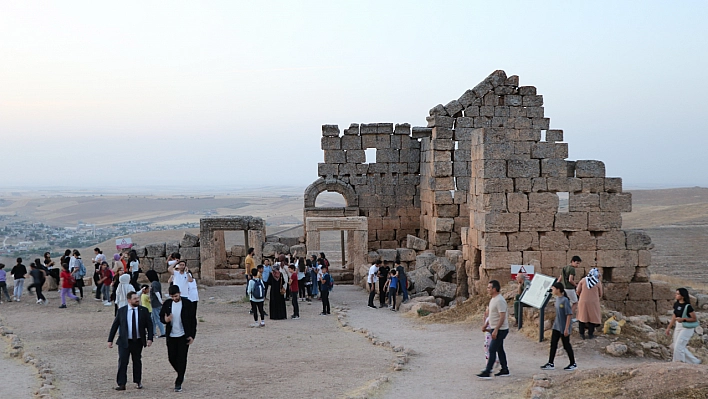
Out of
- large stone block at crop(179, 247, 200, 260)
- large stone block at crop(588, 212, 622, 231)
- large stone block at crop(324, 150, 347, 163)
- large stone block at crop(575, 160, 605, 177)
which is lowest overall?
large stone block at crop(179, 247, 200, 260)

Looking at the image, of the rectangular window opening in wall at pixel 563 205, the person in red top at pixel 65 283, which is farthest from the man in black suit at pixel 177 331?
the rectangular window opening in wall at pixel 563 205

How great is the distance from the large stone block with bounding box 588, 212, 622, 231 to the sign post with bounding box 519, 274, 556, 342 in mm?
4887

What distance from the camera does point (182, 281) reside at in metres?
13.0

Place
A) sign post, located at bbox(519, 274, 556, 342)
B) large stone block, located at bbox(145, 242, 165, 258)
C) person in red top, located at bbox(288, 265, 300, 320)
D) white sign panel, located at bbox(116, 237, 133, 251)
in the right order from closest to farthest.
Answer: sign post, located at bbox(519, 274, 556, 342)
person in red top, located at bbox(288, 265, 300, 320)
white sign panel, located at bbox(116, 237, 133, 251)
large stone block, located at bbox(145, 242, 165, 258)

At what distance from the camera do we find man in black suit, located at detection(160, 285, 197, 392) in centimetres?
988

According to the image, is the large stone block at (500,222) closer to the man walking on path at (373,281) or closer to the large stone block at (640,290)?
the man walking on path at (373,281)

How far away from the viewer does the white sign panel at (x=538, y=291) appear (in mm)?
12125

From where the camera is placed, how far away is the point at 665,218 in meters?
45.3

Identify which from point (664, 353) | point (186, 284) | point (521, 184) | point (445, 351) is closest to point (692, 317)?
point (664, 353)

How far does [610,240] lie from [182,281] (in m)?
10.2

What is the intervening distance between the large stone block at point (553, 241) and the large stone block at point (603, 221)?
2.55 feet

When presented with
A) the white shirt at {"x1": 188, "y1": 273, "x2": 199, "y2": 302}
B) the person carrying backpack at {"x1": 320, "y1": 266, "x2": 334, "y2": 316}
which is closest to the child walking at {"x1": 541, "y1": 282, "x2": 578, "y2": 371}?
the white shirt at {"x1": 188, "y1": 273, "x2": 199, "y2": 302}

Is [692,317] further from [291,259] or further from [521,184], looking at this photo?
[291,259]

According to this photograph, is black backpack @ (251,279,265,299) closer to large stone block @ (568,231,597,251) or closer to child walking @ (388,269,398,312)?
child walking @ (388,269,398,312)
